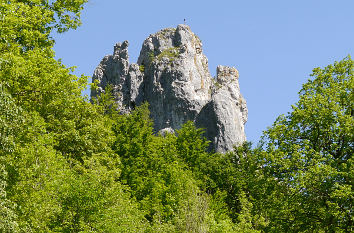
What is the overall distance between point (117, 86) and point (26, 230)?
93.8 meters

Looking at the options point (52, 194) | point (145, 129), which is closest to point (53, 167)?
point (52, 194)

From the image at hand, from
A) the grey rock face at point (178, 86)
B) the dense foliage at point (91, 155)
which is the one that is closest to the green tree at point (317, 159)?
the dense foliage at point (91, 155)

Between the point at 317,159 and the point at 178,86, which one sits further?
the point at 178,86

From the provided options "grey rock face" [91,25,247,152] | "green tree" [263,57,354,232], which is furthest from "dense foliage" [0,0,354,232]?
"grey rock face" [91,25,247,152]

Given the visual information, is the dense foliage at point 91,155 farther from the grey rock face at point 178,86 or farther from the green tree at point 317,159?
the grey rock face at point 178,86

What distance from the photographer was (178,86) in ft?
344

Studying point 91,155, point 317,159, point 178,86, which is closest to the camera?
point 317,159

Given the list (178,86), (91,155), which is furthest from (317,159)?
(178,86)

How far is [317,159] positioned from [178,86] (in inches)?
3234

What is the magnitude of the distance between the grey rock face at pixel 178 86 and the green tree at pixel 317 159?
6637 centimetres

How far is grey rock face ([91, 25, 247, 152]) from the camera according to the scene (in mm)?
98206

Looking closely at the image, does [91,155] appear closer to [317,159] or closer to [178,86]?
[317,159]

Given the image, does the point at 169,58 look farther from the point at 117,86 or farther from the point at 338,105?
the point at 338,105

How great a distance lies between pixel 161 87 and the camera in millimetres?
106188
